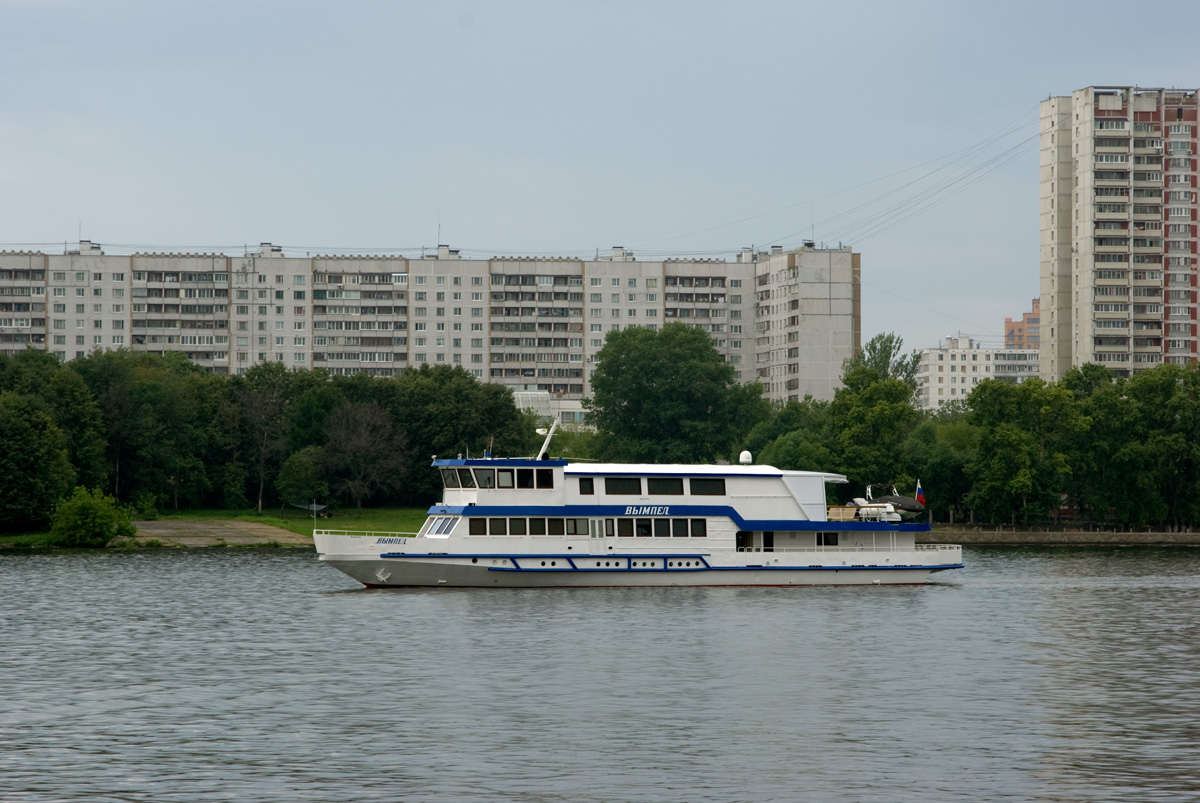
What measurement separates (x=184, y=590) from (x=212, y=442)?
58557mm

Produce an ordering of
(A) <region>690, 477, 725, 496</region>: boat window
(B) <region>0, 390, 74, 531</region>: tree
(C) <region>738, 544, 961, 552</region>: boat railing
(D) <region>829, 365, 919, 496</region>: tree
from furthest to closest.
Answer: (D) <region>829, 365, 919, 496</region>: tree → (B) <region>0, 390, 74, 531</region>: tree → (C) <region>738, 544, 961, 552</region>: boat railing → (A) <region>690, 477, 725, 496</region>: boat window

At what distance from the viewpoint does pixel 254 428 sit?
125 metres

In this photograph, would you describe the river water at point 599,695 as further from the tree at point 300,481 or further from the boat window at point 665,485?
the tree at point 300,481

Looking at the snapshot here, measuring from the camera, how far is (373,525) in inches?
4412

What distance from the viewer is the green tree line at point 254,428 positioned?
108 metres

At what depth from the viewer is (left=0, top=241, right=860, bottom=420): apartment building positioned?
175 m

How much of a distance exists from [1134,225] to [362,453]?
95.7m

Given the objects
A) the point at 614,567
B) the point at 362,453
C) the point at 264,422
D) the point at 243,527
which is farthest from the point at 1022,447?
the point at 264,422

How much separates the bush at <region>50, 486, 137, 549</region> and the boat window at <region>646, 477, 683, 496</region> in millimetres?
48366

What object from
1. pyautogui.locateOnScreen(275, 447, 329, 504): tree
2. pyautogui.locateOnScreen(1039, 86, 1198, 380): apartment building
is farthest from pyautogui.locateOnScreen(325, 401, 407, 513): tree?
pyautogui.locateOnScreen(1039, 86, 1198, 380): apartment building

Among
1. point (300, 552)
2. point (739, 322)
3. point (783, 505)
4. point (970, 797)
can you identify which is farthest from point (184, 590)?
point (739, 322)

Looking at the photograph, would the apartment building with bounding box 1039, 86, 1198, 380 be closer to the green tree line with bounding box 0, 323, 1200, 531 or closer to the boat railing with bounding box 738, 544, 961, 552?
the green tree line with bounding box 0, 323, 1200, 531

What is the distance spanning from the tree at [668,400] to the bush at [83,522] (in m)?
59.8

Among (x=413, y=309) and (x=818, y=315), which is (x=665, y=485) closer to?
(x=818, y=315)
